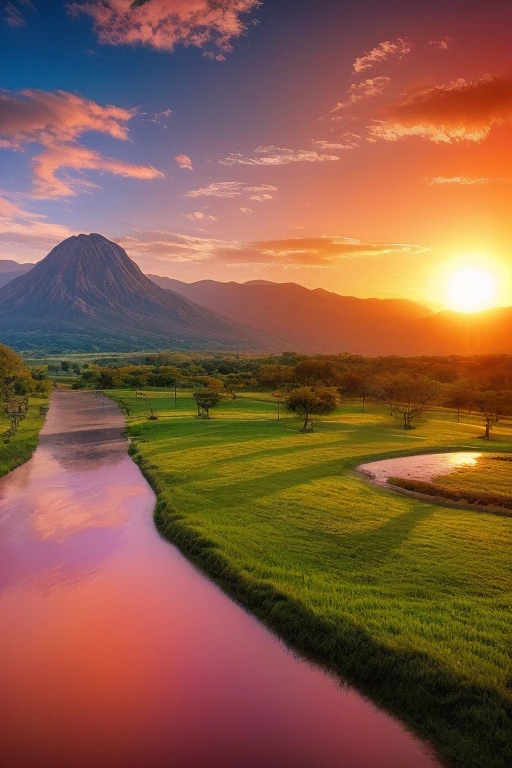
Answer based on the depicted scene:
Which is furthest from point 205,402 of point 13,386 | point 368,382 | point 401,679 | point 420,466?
point 401,679

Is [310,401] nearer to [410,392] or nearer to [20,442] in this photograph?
[410,392]

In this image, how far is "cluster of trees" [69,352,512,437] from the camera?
64125 millimetres

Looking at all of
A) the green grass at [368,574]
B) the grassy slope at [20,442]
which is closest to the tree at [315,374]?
the grassy slope at [20,442]

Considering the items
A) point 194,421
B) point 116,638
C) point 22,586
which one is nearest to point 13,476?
point 22,586

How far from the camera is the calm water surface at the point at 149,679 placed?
12.0 meters

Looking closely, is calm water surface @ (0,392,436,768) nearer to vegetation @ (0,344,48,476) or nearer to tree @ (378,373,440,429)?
vegetation @ (0,344,48,476)

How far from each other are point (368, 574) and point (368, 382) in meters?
74.6

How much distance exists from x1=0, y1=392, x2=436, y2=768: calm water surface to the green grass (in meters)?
0.96

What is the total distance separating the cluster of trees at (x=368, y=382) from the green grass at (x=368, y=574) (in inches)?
1096

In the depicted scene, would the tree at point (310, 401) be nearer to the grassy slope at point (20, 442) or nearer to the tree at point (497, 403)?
the tree at point (497, 403)

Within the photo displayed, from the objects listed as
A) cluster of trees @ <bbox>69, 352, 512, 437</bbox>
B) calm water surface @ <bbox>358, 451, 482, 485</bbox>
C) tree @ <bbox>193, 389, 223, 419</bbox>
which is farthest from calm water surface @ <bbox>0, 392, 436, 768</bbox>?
tree @ <bbox>193, 389, 223, 419</bbox>

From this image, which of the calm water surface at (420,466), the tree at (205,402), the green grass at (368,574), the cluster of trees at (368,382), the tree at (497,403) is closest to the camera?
the green grass at (368,574)

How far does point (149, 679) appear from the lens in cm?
1459

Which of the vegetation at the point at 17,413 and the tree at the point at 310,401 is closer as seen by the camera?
the vegetation at the point at 17,413
